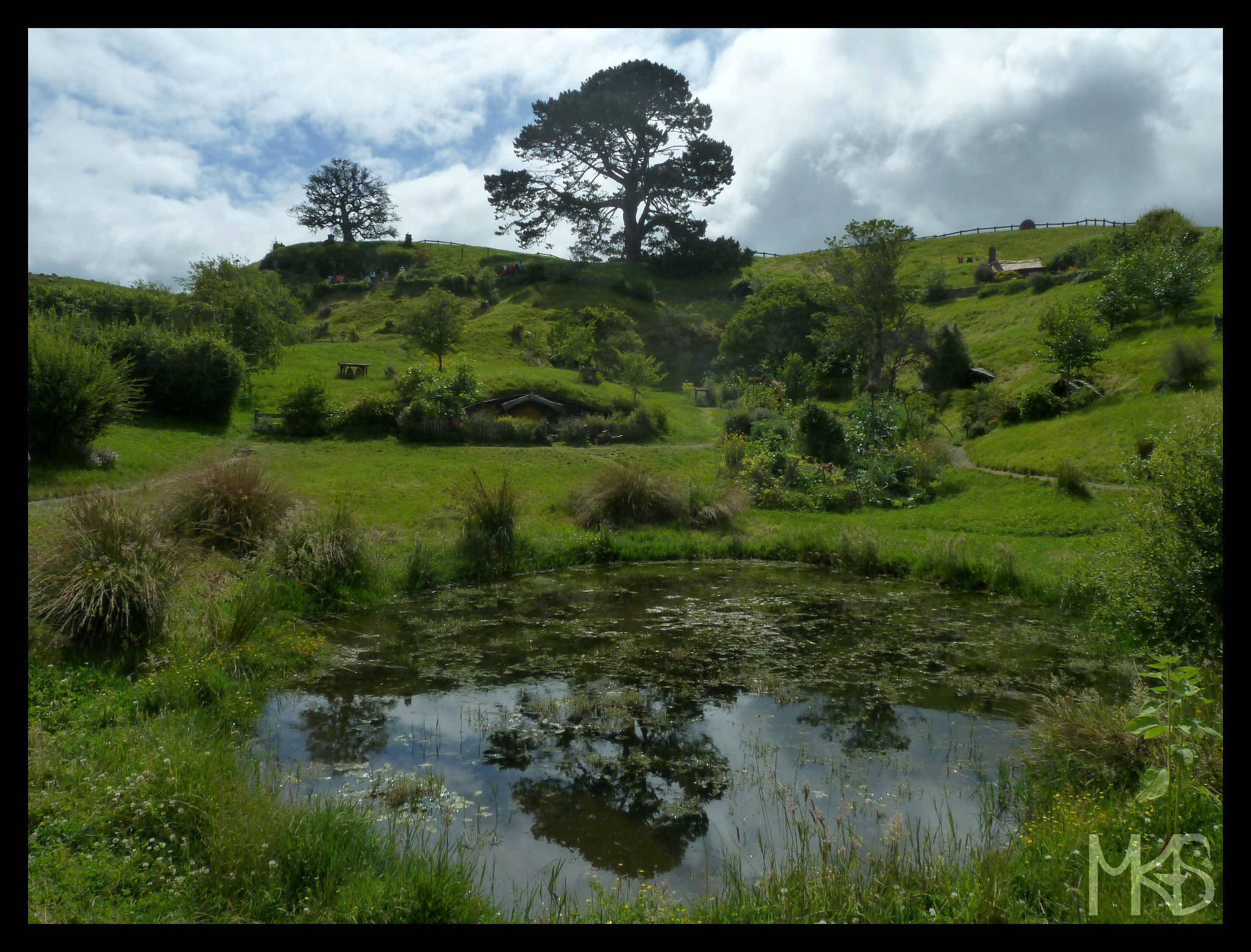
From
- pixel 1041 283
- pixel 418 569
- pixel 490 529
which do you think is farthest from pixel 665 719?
pixel 1041 283

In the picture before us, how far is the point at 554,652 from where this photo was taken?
11055 mm

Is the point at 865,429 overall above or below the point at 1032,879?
above

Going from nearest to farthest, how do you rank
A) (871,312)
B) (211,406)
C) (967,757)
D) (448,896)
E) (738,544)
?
(448,896)
(967,757)
(738,544)
(211,406)
(871,312)

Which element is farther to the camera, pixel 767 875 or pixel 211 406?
pixel 211 406

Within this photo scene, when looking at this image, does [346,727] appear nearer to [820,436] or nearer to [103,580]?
[103,580]

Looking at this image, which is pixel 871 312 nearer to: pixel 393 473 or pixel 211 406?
pixel 393 473

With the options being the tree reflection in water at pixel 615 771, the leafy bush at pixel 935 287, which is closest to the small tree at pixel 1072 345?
the leafy bush at pixel 935 287

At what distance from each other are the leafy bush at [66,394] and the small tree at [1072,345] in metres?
34.5

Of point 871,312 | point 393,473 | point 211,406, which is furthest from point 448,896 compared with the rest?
point 871,312

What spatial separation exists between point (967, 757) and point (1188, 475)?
390 centimetres

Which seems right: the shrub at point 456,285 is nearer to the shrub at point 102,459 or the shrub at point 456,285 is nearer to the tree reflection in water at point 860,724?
the shrub at point 102,459

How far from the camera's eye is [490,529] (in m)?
16.2
